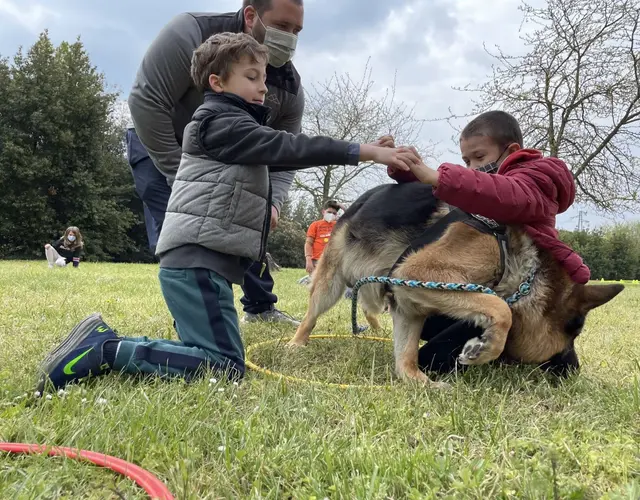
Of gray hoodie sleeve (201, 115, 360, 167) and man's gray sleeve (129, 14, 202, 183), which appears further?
man's gray sleeve (129, 14, 202, 183)

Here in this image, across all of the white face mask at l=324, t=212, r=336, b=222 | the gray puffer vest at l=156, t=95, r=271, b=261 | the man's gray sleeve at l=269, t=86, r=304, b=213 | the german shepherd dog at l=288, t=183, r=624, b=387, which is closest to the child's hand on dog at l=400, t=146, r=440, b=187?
the german shepherd dog at l=288, t=183, r=624, b=387

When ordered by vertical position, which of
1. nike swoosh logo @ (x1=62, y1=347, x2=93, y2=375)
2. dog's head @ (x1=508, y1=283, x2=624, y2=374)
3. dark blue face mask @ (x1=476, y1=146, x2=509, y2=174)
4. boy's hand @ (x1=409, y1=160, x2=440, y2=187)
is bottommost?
nike swoosh logo @ (x1=62, y1=347, x2=93, y2=375)

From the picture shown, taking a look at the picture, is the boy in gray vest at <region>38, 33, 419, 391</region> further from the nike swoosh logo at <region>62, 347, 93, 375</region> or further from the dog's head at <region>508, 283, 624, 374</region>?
the dog's head at <region>508, 283, 624, 374</region>

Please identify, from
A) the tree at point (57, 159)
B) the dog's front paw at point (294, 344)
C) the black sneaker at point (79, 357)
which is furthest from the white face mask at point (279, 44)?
the tree at point (57, 159)

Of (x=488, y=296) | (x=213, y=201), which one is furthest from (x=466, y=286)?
(x=213, y=201)

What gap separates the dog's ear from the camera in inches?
107

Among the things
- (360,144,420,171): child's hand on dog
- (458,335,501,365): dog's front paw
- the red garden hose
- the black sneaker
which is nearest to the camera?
the red garden hose

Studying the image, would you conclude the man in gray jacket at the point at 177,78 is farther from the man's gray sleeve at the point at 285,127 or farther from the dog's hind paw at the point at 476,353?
the dog's hind paw at the point at 476,353

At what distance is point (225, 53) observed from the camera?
2742mm

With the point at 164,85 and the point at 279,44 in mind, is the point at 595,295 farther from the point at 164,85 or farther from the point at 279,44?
the point at 164,85

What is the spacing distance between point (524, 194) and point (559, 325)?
83 centimetres

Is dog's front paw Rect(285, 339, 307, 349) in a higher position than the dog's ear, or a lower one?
lower

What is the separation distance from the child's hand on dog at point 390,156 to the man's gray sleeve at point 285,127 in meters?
1.69

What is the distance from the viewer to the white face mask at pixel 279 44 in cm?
354
